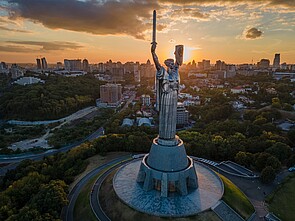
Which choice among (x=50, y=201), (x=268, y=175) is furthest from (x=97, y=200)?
(x=268, y=175)

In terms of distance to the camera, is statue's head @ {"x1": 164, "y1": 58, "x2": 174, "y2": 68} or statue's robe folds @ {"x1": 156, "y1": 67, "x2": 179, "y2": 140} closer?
statue's robe folds @ {"x1": 156, "y1": 67, "x2": 179, "y2": 140}

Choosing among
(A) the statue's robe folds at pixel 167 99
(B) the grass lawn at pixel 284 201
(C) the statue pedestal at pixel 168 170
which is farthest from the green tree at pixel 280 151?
(A) the statue's robe folds at pixel 167 99

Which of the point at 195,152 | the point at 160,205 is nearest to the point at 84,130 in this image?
the point at 195,152

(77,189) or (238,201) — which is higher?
(238,201)

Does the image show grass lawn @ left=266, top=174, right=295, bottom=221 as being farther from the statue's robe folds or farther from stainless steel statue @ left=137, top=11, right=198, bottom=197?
the statue's robe folds

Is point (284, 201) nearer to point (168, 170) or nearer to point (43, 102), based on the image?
point (168, 170)

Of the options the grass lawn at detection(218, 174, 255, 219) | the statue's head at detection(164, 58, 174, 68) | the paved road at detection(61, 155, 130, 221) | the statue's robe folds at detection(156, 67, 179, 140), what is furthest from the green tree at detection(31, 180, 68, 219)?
the statue's head at detection(164, 58, 174, 68)

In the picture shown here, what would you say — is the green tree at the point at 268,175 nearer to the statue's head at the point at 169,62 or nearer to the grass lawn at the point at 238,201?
the grass lawn at the point at 238,201
